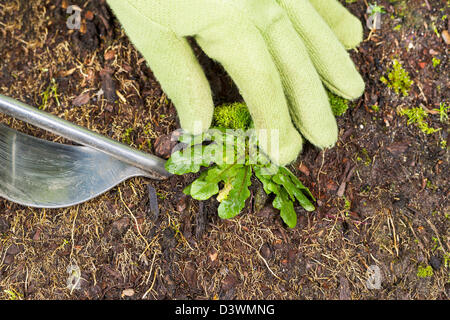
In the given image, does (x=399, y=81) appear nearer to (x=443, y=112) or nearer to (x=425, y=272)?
(x=443, y=112)

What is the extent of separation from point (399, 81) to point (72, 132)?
140 cm

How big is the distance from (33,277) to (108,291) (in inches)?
13.3

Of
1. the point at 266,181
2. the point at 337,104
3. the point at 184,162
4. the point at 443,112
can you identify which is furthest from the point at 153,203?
the point at 443,112

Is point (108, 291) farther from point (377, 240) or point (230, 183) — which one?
point (377, 240)

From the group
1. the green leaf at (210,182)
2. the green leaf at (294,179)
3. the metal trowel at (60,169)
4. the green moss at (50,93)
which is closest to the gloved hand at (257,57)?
the green leaf at (294,179)

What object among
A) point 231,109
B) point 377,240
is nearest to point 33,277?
point 231,109

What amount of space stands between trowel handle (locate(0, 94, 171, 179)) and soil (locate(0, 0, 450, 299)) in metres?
0.14

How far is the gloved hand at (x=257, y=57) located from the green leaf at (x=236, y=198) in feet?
0.49

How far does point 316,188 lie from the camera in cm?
182

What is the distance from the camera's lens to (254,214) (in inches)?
70.2

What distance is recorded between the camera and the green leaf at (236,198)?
5.41ft

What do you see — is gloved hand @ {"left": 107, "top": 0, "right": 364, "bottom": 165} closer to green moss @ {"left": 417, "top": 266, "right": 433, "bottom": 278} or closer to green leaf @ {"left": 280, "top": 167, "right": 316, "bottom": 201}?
green leaf @ {"left": 280, "top": 167, "right": 316, "bottom": 201}

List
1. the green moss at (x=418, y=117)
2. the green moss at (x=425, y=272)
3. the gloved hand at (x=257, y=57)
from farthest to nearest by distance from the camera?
the green moss at (x=418, y=117) < the green moss at (x=425, y=272) < the gloved hand at (x=257, y=57)

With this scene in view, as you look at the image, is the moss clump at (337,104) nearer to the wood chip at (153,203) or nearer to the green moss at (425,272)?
the green moss at (425,272)
